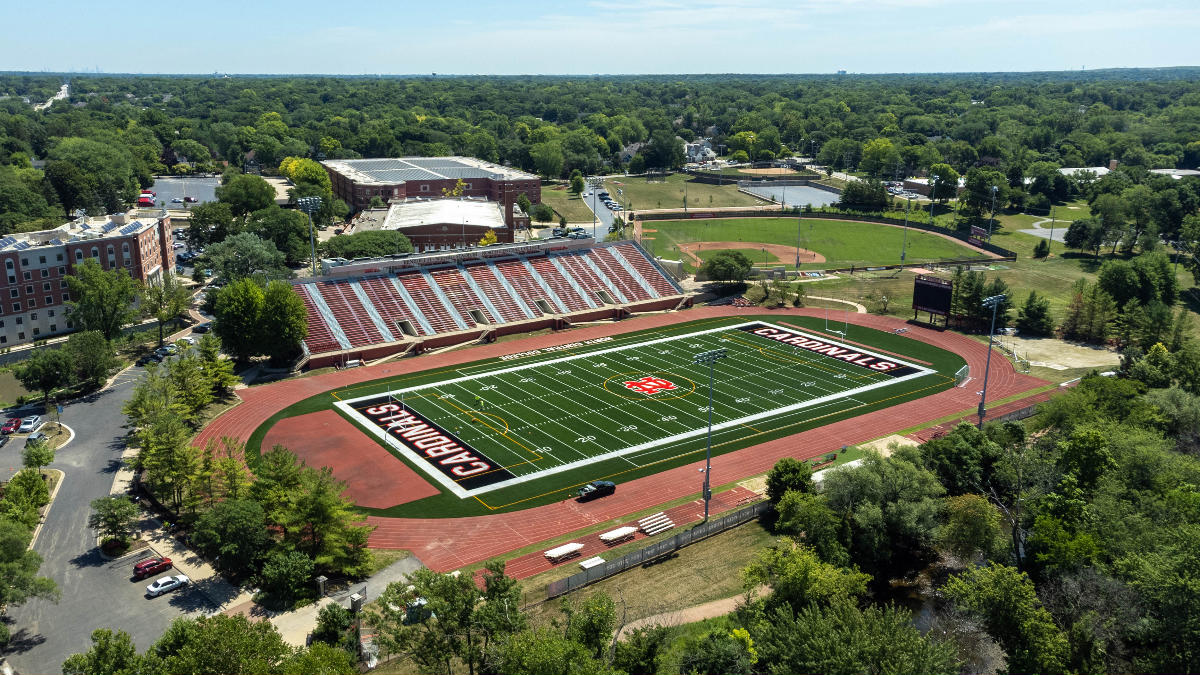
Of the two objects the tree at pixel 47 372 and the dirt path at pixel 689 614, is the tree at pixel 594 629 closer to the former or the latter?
the dirt path at pixel 689 614

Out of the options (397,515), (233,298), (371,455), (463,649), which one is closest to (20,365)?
(233,298)

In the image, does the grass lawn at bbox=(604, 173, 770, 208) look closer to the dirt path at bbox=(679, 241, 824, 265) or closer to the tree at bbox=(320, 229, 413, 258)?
the dirt path at bbox=(679, 241, 824, 265)

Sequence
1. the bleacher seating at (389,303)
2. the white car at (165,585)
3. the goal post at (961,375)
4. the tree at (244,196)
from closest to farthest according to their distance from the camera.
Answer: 1. the white car at (165,585)
2. the goal post at (961,375)
3. the bleacher seating at (389,303)
4. the tree at (244,196)

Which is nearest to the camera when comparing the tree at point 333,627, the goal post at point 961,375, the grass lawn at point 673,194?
the tree at point 333,627

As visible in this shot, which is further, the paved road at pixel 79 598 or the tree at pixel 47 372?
the tree at pixel 47 372

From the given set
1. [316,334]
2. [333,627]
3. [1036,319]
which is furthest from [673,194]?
[333,627]

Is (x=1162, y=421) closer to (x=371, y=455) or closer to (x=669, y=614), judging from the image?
(x=669, y=614)

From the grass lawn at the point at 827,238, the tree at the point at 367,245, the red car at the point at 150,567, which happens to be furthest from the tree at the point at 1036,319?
the red car at the point at 150,567
